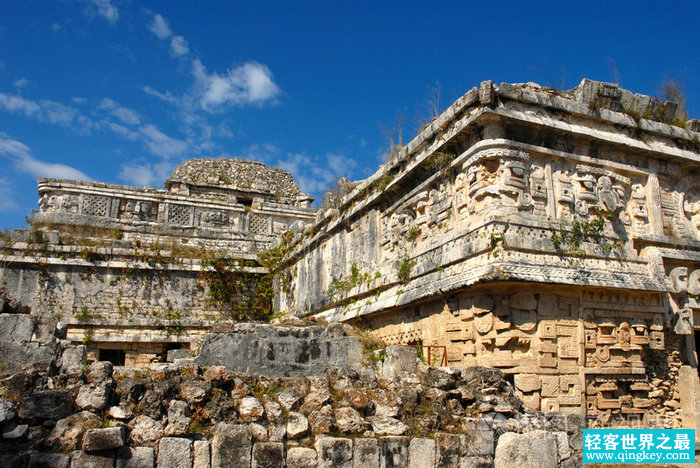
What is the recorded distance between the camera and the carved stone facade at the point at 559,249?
825 cm

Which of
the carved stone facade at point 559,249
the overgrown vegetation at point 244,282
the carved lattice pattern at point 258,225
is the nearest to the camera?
the carved stone facade at point 559,249

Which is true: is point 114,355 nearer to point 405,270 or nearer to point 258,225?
point 258,225

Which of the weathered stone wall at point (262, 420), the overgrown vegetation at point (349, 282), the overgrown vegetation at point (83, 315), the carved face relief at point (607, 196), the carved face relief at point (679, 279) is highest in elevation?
the carved face relief at point (607, 196)

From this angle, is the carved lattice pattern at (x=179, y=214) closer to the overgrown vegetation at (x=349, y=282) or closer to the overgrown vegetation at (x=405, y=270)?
the overgrown vegetation at (x=349, y=282)

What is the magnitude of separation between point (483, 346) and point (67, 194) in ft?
48.1

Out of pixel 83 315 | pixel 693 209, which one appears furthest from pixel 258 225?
pixel 693 209

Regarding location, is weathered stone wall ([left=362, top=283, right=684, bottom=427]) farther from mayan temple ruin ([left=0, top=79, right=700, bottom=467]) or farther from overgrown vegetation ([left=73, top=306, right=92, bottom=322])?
overgrown vegetation ([left=73, top=306, right=92, bottom=322])

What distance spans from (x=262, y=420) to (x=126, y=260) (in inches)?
452

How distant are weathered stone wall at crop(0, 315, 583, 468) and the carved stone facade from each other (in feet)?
5.88

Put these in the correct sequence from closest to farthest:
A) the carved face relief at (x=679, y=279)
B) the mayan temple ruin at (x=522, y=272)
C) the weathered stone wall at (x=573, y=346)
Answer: the mayan temple ruin at (x=522, y=272) < the weathered stone wall at (x=573, y=346) < the carved face relief at (x=679, y=279)

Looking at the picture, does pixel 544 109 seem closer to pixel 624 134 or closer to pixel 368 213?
pixel 624 134

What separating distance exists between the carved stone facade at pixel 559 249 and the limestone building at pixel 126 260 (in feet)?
23.6

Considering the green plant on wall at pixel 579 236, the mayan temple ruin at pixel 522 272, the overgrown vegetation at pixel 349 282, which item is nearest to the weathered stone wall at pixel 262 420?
the mayan temple ruin at pixel 522 272

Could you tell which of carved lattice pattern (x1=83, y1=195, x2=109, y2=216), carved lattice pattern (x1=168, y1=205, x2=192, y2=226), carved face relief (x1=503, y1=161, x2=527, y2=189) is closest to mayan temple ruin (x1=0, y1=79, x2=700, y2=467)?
carved face relief (x1=503, y1=161, x2=527, y2=189)
